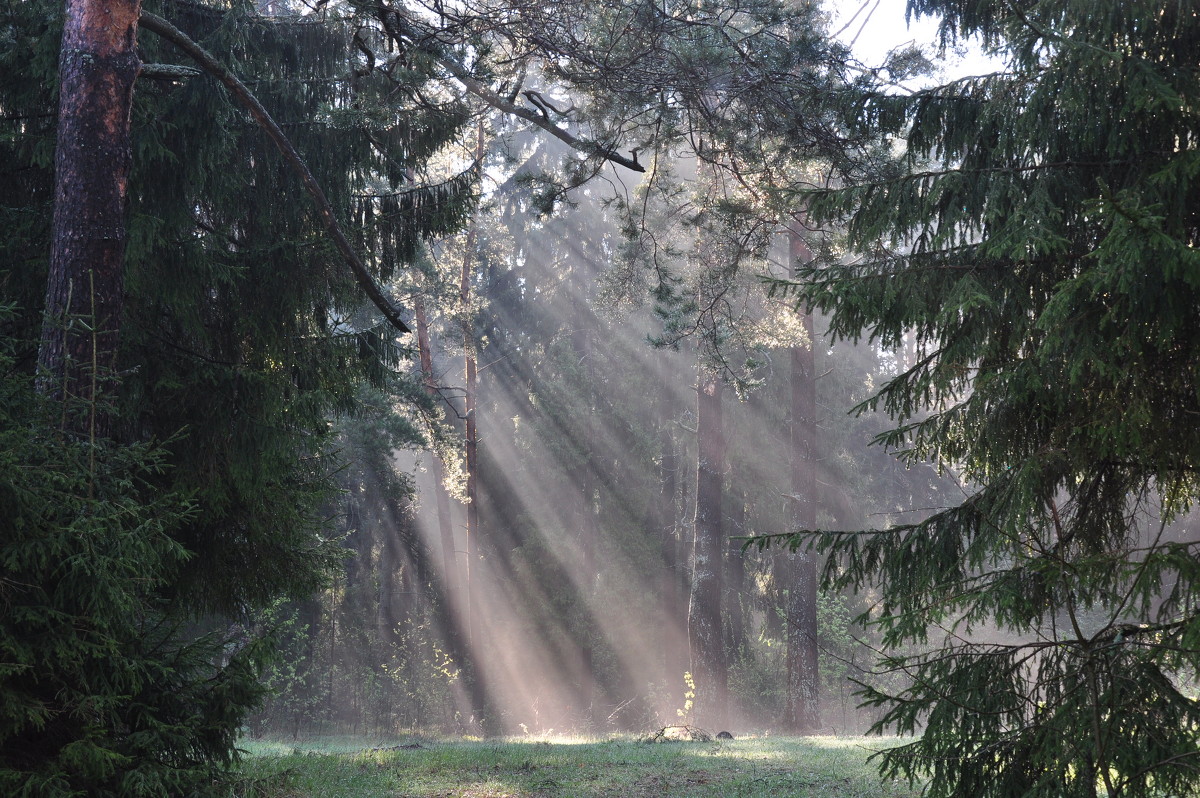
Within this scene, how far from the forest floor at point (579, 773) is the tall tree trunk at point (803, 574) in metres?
6.73

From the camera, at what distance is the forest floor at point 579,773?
786 centimetres

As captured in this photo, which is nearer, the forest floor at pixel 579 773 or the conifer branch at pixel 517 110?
the conifer branch at pixel 517 110

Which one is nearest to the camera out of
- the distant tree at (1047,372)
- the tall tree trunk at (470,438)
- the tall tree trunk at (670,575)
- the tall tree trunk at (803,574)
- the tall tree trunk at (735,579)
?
the distant tree at (1047,372)

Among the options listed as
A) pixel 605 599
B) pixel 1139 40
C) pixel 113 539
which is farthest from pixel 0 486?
pixel 605 599

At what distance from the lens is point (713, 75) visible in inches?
310

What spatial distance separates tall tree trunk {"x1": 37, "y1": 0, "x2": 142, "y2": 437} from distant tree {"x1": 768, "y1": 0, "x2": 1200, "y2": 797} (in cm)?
437

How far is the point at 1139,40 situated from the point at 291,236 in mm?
6892

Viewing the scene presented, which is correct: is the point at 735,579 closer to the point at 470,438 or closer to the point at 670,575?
the point at 670,575

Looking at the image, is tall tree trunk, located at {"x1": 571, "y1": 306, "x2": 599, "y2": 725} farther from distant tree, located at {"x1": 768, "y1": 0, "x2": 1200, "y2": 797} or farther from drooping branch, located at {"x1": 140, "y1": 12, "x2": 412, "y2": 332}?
distant tree, located at {"x1": 768, "y1": 0, "x2": 1200, "y2": 797}

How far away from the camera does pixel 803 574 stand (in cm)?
1891

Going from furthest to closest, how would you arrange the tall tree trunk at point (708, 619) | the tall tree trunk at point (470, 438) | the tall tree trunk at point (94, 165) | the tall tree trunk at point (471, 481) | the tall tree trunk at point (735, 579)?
the tall tree trunk at point (735, 579) < the tall tree trunk at point (471, 481) < the tall tree trunk at point (470, 438) < the tall tree trunk at point (708, 619) < the tall tree trunk at point (94, 165)

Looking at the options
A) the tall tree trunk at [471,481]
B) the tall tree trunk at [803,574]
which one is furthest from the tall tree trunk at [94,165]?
the tall tree trunk at [471,481]

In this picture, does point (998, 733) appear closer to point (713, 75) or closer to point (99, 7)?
point (713, 75)

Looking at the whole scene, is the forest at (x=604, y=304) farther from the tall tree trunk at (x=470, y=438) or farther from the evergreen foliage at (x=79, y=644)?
the tall tree trunk at (x=470, y=438)
